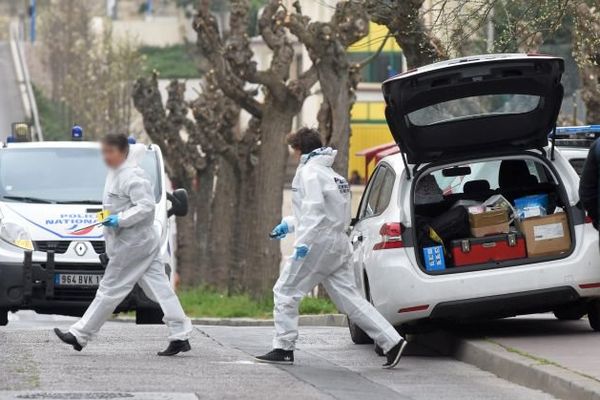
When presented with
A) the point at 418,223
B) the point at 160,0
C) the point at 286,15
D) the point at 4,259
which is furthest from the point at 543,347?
the point at 160,0

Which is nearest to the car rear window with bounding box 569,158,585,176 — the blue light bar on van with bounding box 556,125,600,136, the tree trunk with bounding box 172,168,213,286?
the blue light bar on van with bounding box 556,125,600,136

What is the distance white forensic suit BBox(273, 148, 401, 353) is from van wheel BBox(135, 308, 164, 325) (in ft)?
13.1

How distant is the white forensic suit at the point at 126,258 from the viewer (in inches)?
528

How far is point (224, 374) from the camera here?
1195 centimetres

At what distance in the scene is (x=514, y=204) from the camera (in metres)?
14.5

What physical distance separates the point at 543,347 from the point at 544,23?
4.56 m

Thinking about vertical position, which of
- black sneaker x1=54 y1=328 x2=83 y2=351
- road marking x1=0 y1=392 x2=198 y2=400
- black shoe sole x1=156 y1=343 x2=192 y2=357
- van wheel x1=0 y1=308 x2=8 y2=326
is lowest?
van wheel x1=0 y1=308 x2=8 y2=326

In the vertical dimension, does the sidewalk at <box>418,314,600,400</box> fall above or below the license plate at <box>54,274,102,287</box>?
above

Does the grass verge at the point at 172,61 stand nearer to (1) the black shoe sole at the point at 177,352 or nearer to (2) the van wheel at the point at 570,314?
(2) the van wheel at the point at 570,314

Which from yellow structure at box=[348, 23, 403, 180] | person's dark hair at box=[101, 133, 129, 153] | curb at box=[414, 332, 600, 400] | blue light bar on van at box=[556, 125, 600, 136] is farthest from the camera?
yellow structure at box=[348, 23, 403, 180]

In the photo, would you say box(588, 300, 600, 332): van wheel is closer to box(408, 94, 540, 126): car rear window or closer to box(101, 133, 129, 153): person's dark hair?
box(408, 94, 540, 126): car rear window

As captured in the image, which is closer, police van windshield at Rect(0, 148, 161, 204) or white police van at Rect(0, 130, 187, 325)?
A: white police van at Rect(0, 130, 187, 325)

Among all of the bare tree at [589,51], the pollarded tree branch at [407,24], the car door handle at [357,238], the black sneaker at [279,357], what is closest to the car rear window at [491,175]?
the car door handle at [357,238]

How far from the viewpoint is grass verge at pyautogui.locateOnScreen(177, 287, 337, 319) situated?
23.4 meters
